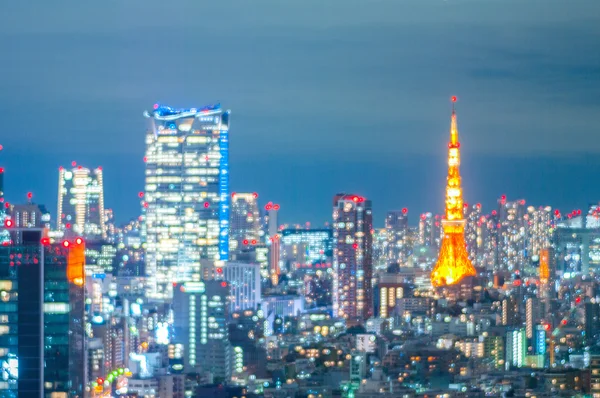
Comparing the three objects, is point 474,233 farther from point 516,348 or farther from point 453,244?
point 516,348

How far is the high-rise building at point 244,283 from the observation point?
101 feet

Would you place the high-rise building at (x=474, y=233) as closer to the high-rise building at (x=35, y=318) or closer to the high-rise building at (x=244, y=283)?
the high-rise building at (x=244, y=283)

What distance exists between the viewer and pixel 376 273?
36219 millimetres

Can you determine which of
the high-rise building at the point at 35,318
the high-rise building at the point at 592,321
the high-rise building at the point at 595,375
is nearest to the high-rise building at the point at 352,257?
the high-rise building at the point at 592,321

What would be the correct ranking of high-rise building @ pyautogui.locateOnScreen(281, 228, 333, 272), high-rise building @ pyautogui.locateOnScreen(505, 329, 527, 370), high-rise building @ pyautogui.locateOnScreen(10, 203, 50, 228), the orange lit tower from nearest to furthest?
1. high-rise building @ pyautogui.locateOnScreen(10, 203, 50, 228)
2. high-rise building @ pyautogui.locateOnScreen(505, 329, 527, 370)
3. the orange lit tower
4. high-rise building @ pyautogui.locateOnScreen(281, 228, 333, 272)

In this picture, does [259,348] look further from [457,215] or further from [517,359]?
[457,215]

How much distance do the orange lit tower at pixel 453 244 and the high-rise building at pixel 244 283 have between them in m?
3.66

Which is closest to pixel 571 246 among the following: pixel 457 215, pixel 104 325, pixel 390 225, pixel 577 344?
pixel 457 215

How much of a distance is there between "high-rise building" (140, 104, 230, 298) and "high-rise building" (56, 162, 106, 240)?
888mm

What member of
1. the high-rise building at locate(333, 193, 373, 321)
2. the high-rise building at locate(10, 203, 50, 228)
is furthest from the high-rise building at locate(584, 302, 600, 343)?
the high-rise building at locate(10, 203, 50, 228)

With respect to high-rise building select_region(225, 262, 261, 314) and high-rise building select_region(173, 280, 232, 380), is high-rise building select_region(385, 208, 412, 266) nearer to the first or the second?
high-rise building select_region(225, 262, 261, 314)

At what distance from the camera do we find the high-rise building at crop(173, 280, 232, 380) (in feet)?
75.9

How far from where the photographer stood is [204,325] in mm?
24781

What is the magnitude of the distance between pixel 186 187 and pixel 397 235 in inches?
242
